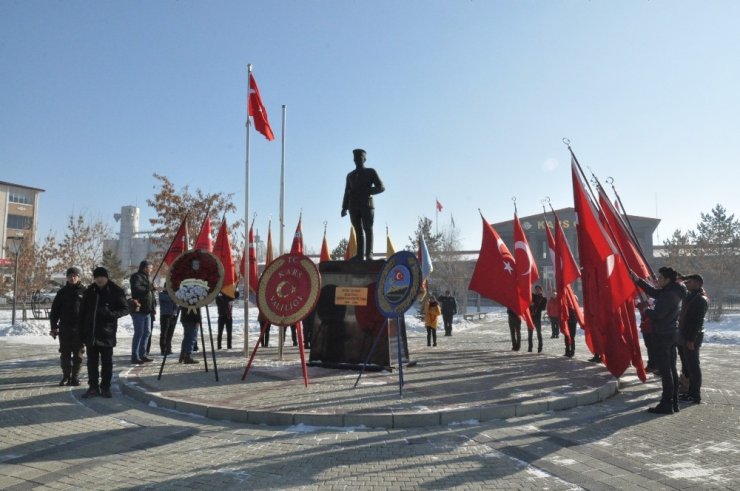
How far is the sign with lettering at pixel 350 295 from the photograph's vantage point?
9766mm

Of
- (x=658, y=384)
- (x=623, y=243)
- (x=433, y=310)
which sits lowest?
(x=658, y=384)

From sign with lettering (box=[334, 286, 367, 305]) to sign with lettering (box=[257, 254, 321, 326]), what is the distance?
1.59m

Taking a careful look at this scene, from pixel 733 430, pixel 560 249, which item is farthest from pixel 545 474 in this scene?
pixel 560 249

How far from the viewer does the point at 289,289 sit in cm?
859

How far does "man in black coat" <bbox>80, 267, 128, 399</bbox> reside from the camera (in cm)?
760

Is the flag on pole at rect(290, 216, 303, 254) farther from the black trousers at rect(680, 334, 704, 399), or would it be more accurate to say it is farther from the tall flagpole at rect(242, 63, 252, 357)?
the black trousers at rect(680, 334, 704, 399)

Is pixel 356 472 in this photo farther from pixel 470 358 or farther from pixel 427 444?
pixel 470 358

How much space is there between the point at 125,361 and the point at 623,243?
1131 cm

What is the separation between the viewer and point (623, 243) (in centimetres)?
1077

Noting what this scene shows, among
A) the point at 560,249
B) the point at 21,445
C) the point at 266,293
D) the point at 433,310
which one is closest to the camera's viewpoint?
the point at 21,445

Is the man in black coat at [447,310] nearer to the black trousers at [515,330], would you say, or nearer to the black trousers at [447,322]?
the black trousers at [447,322]

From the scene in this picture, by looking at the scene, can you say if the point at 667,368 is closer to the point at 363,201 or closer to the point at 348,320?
the point at 348,320

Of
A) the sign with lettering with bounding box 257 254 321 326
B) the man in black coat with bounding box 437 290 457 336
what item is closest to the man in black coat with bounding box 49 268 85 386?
the sign with lettering with bounding box 257 254 321 326

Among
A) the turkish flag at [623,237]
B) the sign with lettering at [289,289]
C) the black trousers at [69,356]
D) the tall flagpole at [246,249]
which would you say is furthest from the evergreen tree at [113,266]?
the turkish flag at [623,237]
